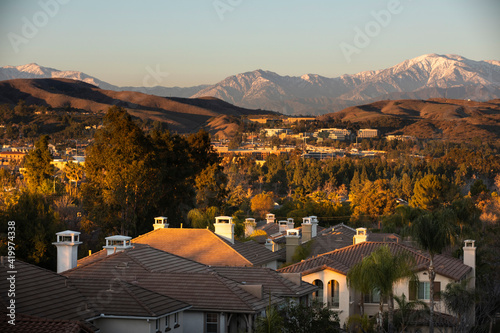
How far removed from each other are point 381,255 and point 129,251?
8.06 m

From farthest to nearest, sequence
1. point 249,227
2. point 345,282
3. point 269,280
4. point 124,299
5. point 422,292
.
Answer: point 249,227
point 422,292
point 345,282
point 269,280
point 124,299

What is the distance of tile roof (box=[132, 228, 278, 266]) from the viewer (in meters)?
32.4

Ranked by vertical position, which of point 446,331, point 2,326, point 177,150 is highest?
point 177,150

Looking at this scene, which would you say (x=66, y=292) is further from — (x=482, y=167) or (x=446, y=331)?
(x=482, y=167)

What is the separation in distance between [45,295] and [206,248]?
49.4ft

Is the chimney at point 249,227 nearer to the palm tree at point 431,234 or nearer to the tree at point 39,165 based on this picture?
the palm tree at point 431,234

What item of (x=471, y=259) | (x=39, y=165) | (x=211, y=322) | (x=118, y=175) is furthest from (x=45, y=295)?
(x=39, y=165)

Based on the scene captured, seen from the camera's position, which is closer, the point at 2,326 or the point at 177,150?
the point at 2,326

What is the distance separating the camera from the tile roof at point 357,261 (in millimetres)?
31344

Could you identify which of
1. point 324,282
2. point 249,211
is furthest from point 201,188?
point 324,282

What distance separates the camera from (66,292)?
19.5 metres

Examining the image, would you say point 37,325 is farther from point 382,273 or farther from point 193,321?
point 382,273

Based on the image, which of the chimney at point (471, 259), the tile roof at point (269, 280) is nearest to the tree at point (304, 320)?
the tile roof at point (269, 280)

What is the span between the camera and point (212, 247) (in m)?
33.6
